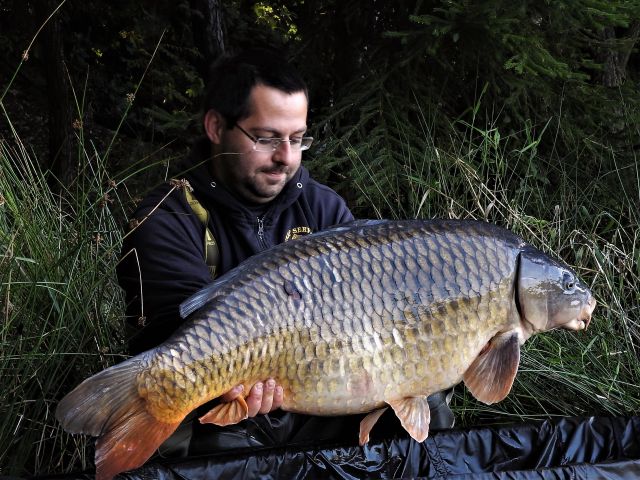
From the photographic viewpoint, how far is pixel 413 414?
1.51 metres

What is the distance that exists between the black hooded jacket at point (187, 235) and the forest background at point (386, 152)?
0.32ft

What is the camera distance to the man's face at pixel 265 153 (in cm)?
172

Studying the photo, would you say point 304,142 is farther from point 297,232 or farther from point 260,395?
point 260,395

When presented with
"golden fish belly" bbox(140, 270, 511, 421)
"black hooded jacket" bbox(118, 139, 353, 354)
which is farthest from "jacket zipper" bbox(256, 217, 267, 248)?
"golden fish belly" bbox(140, 270, 511, 421)

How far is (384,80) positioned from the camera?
9.87ft

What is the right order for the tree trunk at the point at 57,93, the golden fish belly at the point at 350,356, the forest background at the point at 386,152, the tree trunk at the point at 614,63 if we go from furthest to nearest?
the tree trunk at the point at 57,93, the tree trunk at the point at 614,63, the forest background at the point at 386,152, the golden fish belly at the point at 350,356

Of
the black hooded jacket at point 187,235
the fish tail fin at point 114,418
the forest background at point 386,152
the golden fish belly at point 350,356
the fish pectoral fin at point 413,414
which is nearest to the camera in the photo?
the fish tail fin at point 114,418

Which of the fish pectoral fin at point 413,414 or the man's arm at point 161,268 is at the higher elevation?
the man's arm at point 161,268

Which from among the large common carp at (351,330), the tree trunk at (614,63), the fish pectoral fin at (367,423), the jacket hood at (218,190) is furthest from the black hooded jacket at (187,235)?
the tree trunk at (614,63)

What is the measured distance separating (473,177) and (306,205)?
82cm

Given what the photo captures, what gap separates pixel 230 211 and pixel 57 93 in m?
2.37

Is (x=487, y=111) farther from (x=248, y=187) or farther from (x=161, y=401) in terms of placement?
(x=161, y=401)

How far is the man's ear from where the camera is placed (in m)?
1.80

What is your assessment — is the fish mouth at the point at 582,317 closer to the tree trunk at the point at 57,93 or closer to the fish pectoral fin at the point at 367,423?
the fish pectoral fin at the point at 367,423
